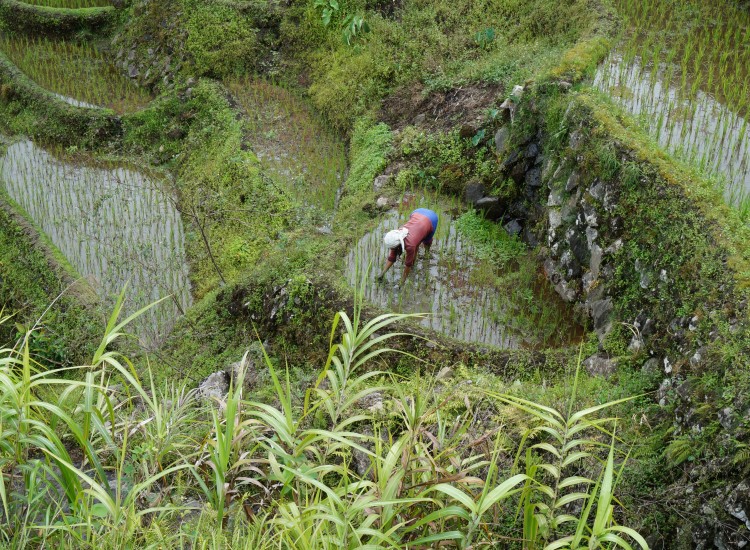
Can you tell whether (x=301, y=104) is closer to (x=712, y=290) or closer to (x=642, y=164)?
(x=642, y=164)

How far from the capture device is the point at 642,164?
16.9 feet

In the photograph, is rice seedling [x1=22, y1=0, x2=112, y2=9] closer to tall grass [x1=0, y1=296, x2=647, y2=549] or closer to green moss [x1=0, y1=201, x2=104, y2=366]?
green moss [x1=0, y1=201, x2=104, y2=366]

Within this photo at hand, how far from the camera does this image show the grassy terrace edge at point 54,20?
11.9 meters

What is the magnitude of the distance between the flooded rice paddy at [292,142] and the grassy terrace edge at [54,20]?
3543mm

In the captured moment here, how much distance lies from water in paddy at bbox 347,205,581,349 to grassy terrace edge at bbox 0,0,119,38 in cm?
819

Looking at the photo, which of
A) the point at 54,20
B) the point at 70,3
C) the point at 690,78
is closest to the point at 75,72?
the point at 54,20

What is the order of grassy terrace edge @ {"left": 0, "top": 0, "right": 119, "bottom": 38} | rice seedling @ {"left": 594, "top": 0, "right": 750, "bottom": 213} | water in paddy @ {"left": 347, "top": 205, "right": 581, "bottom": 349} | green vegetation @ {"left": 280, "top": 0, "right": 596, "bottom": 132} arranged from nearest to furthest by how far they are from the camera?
water in paddy @ {"left": 347, "top": 205, "right": 581, "bottom": 349}
rice seedling @ {"left": 594, "top": 0, "right": 750, "bottom": 213}
green vegetation @ {"left": 280, "top": 0, "right": 596, "bottom": 132}
grassy terrace edge @ {"left": 0, "top": 0, "right": 119, "bottom": 38}

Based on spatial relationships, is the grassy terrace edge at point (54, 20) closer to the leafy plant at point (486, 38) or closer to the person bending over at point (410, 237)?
the leafy plant at point (486, 38)

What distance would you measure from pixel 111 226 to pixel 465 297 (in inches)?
167

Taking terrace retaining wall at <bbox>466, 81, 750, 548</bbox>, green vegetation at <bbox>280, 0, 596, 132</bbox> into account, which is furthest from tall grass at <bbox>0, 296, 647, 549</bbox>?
green vegetation at <bbox>280, 0, 596, 132</bbox>

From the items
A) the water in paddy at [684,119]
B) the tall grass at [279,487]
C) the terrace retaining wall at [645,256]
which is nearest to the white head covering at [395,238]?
the terrace retaining wall at [645,256]

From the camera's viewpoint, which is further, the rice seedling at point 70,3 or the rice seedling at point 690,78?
the rice seedling at point 70,3

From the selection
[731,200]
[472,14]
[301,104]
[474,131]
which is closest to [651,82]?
[474,131]

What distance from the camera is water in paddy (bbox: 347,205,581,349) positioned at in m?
5.59
